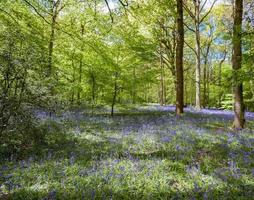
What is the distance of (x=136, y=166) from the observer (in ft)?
19.9

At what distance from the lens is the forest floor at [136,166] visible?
488cm

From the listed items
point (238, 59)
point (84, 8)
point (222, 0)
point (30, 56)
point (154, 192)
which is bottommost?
point (154, 192)

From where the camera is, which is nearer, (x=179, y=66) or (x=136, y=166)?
(x=136, y=166)

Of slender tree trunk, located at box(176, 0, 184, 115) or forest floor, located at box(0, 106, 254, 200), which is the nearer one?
forest floor, located at box(0, 106, 254, 200)

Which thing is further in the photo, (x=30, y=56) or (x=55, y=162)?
(x=55, y=162)

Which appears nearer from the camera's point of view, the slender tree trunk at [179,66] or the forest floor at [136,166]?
the forest floor at [136,166]

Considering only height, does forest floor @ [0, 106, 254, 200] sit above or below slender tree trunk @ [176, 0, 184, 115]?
below

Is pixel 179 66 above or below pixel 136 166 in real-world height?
above

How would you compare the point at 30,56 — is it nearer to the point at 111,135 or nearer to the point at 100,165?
the point at 100,165

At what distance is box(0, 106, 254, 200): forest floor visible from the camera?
4.88 metres

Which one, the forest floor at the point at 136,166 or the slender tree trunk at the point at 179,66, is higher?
the slender tree trunk at the point at 179,66

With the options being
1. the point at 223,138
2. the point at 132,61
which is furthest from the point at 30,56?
the point at 132,61

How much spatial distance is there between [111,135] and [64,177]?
385cm

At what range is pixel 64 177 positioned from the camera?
5.47m
